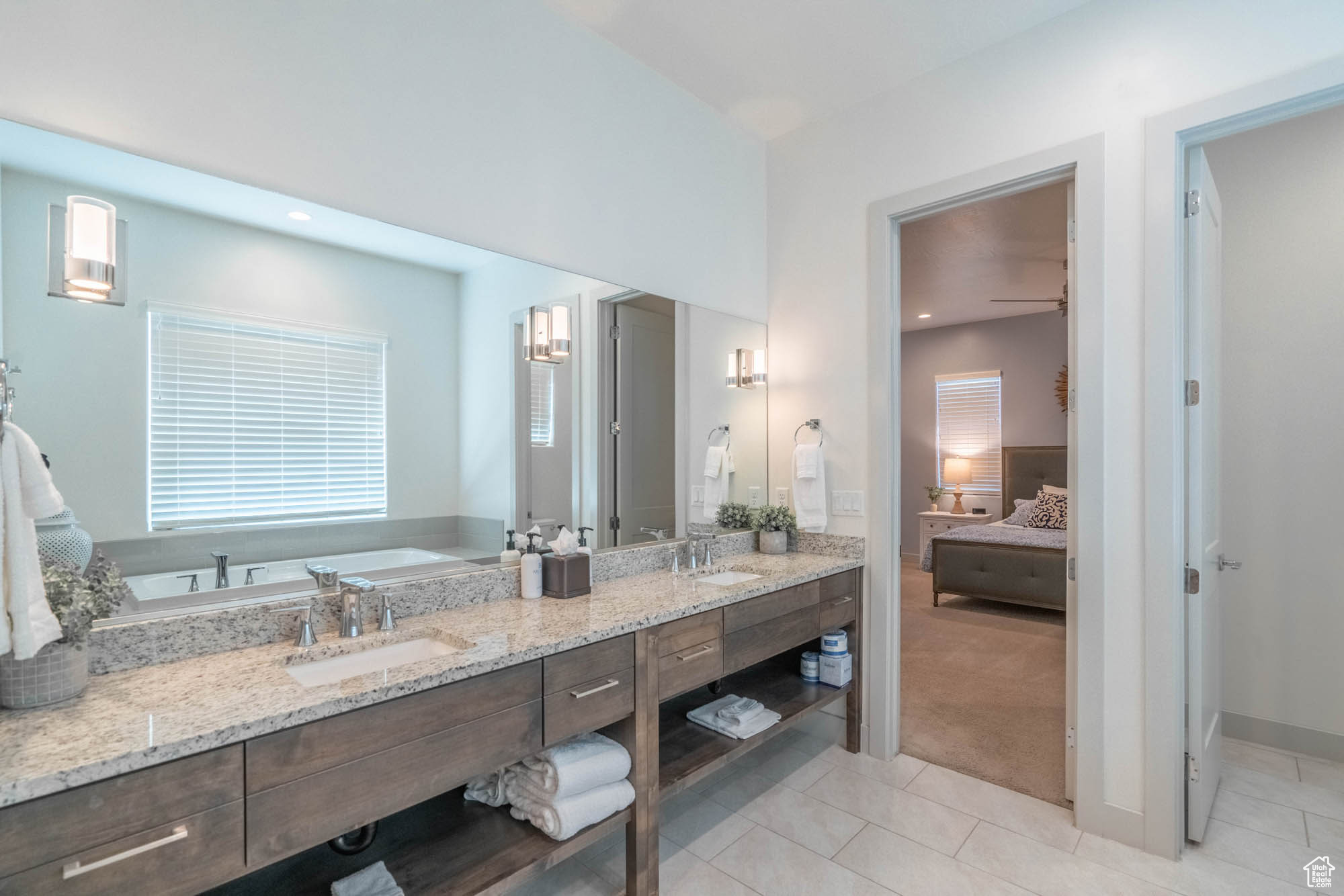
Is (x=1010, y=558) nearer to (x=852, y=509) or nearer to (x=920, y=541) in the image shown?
(x=920, y=541)

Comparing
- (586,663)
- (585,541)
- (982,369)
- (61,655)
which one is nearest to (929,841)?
(586,663)

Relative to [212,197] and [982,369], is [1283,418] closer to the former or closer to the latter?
[212,197]

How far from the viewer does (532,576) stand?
2051 mm

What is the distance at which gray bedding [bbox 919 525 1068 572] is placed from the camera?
5020 mm

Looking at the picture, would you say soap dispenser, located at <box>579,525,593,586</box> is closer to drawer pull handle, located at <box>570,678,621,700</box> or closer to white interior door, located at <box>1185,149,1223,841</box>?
drawer pull handle, located at <box>570,678,621,700</box>

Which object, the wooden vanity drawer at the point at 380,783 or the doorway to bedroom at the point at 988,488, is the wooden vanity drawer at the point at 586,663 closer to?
the wooden vanity drawer at the point at 380,783

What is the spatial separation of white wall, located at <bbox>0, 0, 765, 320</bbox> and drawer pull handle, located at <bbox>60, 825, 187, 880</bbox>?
4.59 ft

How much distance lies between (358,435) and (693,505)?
4.79ft

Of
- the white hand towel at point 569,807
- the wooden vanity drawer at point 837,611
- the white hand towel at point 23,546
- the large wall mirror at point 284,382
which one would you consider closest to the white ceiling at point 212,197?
the large wall mirror at point 284,382

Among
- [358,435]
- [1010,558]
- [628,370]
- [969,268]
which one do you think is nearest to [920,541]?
[1010,558]

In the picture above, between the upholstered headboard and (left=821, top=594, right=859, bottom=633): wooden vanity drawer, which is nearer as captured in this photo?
(left=821, top=594, right=859, bottom=633): wooden vanity drawer

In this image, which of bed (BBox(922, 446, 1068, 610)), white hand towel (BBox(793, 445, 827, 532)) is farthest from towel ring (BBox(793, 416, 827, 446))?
bed (BBox(922, 446, 1068, 610))

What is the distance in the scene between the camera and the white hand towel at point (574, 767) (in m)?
1.63

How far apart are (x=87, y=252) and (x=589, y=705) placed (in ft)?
4.98
